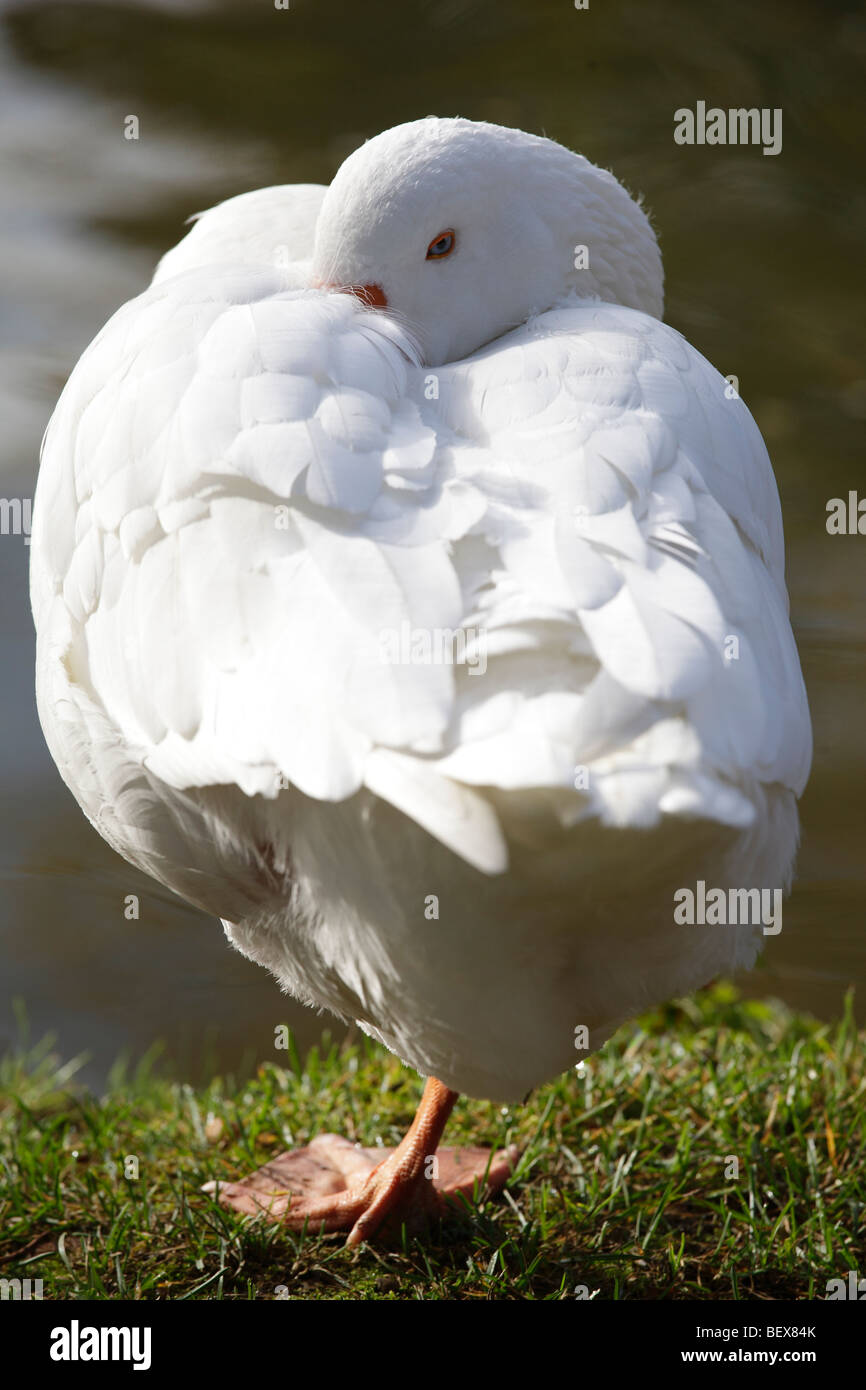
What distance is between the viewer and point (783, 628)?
7.64ft

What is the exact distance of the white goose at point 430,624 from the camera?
1.77 m

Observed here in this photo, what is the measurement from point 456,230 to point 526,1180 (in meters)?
2.31

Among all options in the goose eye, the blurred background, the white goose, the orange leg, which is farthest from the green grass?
the blurred background

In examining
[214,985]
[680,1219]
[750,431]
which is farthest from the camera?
[214,985]

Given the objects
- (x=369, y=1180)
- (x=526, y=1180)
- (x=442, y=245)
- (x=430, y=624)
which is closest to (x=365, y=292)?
→ (x=442, y=245)

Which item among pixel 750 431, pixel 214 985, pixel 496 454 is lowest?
pixel 214 985

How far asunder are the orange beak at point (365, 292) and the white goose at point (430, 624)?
12 millimetres

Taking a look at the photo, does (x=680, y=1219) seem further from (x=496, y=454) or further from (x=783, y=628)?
(x=496, y=454)

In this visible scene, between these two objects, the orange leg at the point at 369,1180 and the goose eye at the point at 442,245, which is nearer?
the goose eye at the point at 442,245

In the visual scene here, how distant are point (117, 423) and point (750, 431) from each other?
4.32 feet

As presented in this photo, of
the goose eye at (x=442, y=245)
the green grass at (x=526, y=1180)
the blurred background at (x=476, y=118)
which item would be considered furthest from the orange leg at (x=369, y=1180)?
the blurred background at (x=476, y=118)

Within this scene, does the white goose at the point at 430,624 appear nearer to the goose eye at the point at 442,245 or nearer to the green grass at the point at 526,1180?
the goose eye at the point at 442,245

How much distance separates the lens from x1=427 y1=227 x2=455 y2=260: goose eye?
9.26 ft

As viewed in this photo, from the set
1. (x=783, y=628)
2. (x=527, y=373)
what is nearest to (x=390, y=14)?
Result: (x=527, y=373)
